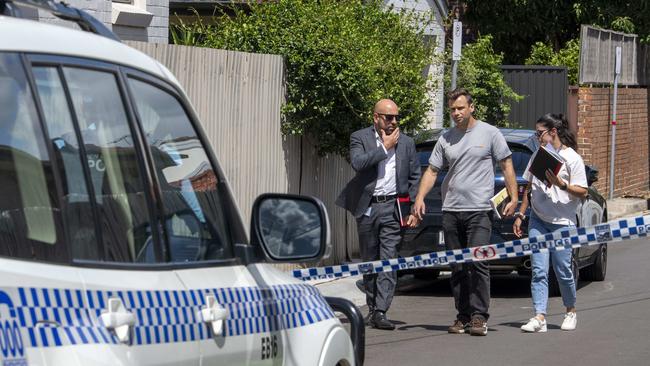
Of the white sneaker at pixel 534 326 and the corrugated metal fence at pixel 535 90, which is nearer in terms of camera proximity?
the white sneaker at pixel 534 326

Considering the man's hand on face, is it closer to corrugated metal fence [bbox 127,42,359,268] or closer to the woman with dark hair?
the woman with dark hair

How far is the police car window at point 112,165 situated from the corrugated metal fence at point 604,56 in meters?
19.9

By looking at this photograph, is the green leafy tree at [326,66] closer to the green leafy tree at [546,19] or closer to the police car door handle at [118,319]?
the police car door handle at [118,319]

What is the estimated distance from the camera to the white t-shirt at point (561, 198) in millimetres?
9812

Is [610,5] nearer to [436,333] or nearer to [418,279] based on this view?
Answer: [418,279]

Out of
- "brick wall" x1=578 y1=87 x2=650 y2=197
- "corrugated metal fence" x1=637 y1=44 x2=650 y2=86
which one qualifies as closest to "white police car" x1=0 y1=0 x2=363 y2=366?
"brick wall" x1=578 y1=87 x2=650 y2=197

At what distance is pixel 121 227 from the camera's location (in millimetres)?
3066

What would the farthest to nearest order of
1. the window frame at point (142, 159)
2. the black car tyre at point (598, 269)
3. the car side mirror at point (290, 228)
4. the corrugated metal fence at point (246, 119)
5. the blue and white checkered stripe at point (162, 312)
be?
1. the black car tyre at point (598, 269)
2. the corrugated metal fence at point (246, 119)
3. the car side mirror at point (290, 228)
4. the window frame at point (142, 159)
5. the blue and white checkered stripe at point (162, 312)

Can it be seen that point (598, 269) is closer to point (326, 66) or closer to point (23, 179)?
point (326, 66)

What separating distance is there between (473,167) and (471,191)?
19 centimetres

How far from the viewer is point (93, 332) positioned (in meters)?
2.77

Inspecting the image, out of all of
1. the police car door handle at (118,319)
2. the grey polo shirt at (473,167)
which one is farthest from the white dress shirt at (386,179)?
the police car door handle at (118,319)

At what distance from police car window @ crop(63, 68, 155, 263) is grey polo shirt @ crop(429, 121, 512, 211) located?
6.61 meters

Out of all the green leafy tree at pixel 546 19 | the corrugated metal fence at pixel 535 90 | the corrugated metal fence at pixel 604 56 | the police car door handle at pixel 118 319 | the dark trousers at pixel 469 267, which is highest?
the green leafy tree at pixel 546 19
